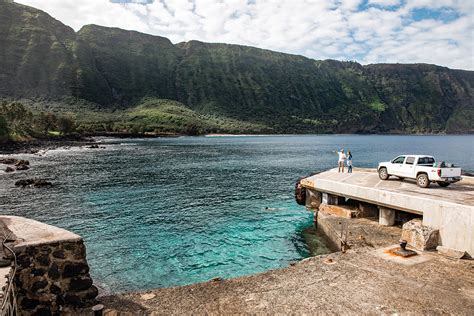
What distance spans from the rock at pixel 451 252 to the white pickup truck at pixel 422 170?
23.4 ft

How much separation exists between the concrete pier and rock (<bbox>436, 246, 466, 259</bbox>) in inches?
16.3

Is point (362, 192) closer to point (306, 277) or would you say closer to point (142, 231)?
point (306, 277)

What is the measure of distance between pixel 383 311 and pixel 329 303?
4.64 feet

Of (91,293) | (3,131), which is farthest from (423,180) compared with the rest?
(3,131)

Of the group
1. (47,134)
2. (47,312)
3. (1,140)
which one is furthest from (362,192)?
(47,134)

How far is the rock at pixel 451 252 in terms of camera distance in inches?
500

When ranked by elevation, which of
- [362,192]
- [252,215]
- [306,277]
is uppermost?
[362,192]

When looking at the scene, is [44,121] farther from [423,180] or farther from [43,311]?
[43,311]

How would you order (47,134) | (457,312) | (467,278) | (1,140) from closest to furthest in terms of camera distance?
(457,312) < (467,278) < (1,140) < (47,134)

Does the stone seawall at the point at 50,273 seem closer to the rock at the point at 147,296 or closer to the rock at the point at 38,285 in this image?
the rock at the point at 38,285

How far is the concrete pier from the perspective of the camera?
13.3 meters

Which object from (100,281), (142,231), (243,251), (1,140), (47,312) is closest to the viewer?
(47,312)

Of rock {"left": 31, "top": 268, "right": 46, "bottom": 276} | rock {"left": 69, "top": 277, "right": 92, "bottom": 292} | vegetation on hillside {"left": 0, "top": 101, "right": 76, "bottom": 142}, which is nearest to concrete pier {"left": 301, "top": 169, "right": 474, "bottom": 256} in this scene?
rock {"left": 69, "top": 277, "right": 92, "bottom": 292}

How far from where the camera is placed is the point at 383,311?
29.7ft
